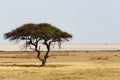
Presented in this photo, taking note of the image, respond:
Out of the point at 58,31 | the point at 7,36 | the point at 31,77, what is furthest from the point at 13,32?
the point at 31,77

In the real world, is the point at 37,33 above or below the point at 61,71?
above

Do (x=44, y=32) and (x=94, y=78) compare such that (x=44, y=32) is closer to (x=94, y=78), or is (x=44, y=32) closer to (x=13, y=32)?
(x=13, y=32)

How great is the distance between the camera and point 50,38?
5278 centimetres

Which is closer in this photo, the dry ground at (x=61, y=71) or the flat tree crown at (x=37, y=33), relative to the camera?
the dry ground at (x=61, y=71)

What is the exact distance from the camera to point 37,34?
52.4m

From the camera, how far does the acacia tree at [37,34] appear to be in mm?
52438

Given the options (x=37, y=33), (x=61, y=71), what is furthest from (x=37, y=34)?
(x=61, y=71)

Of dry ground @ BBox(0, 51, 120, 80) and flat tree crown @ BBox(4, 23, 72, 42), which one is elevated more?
flat tree crown @ BBox(4, 23, 72, 42)

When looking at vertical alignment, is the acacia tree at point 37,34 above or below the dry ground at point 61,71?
above

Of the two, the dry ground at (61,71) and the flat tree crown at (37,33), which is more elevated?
the flat tree crown at (37,33)

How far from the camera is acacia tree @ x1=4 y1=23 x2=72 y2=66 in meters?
52.4

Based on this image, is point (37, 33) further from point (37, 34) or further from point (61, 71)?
point (61, 71)

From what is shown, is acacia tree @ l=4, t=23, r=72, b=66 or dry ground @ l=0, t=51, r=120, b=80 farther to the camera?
acacia tree @ l=4, t=23, r=72, b=66

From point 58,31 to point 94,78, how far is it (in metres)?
20.1
